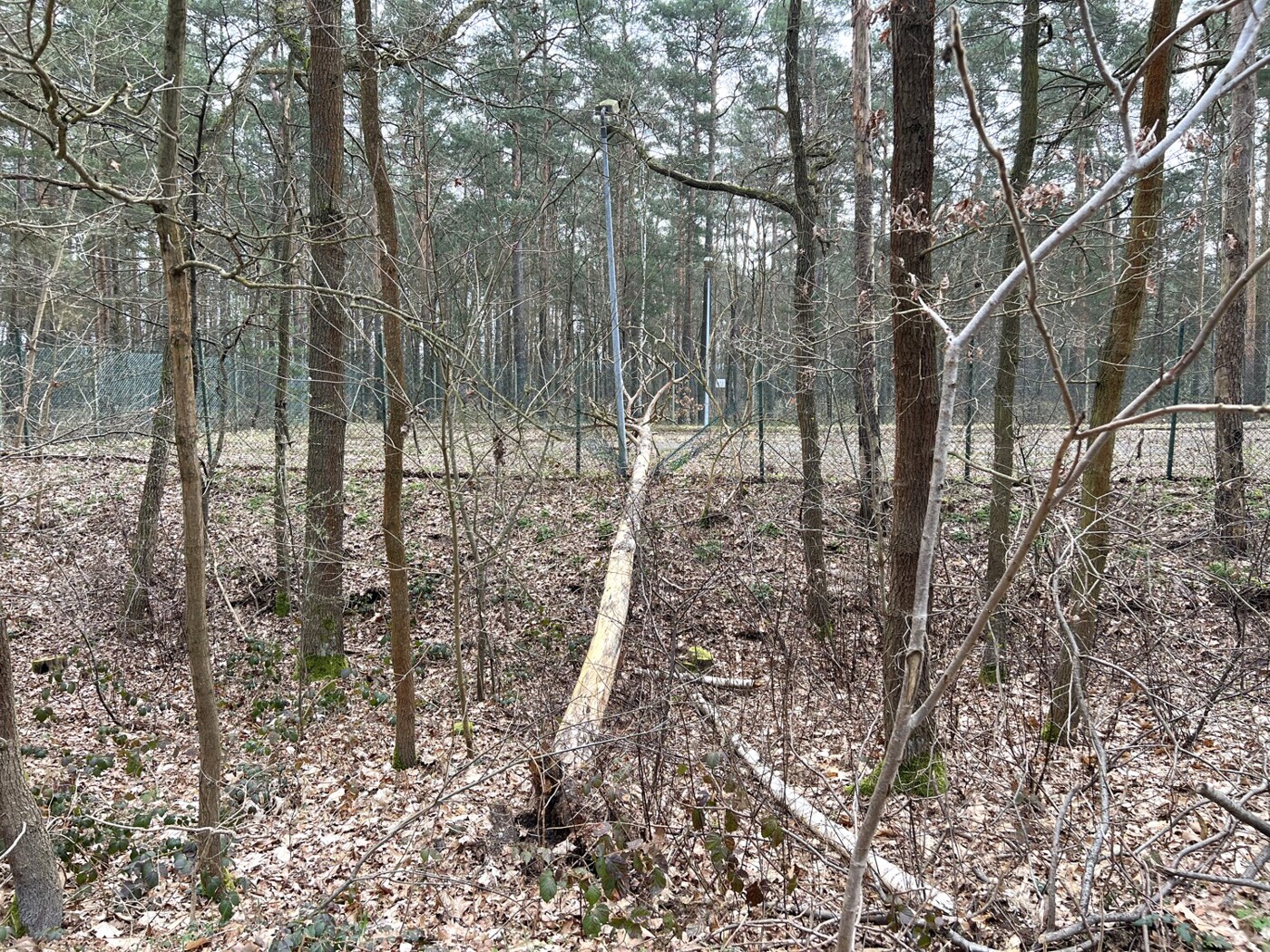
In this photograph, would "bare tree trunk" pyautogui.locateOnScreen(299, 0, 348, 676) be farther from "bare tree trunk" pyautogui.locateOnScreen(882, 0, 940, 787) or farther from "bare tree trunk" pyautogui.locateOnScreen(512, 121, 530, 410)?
"bare tree trunk" pyautogui.locateOnScreen(512, 121, 530, 410)

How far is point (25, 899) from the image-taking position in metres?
3.77

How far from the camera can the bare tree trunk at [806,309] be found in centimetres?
658

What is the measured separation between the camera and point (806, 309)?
6.88 meters

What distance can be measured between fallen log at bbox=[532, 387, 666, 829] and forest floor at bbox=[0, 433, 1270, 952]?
147 mm

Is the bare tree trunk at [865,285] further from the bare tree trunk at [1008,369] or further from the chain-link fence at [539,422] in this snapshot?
the bare tree trunk at [1008,369]

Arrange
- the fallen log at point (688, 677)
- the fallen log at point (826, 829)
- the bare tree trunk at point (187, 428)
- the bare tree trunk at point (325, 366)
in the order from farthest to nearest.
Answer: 1. the bare tree trunk at point (325, 366)
2. the fallen log at point (688, 677)
3. the bare tree trunk at point (187, 428)
4. the fallen log at point (826, 829)

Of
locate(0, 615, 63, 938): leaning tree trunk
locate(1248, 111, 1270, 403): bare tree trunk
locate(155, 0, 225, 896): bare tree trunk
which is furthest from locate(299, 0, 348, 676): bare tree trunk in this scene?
locate(1248, 111, 1270, 403): bare tree trunk

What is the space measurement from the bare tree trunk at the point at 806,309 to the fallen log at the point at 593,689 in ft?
5.21

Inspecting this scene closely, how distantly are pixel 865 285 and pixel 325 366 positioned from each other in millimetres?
4617

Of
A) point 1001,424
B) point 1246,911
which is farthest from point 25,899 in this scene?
point 1001,424

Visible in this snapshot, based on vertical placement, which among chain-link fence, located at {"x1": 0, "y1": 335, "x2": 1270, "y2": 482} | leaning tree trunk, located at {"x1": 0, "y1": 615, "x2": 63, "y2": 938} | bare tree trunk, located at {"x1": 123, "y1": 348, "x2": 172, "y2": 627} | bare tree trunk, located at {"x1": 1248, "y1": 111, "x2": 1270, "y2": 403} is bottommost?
leaning tree trunk, located at {"x1": 0, "y1": 615, "x2": 63, "y2": 938}

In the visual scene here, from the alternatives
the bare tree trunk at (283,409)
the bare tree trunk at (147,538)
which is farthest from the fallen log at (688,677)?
the bare tree trunk at (147,538)

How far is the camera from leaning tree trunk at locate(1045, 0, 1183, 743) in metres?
4.18

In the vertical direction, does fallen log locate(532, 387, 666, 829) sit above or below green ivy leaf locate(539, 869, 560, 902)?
above
